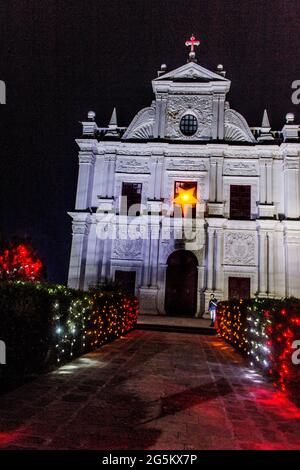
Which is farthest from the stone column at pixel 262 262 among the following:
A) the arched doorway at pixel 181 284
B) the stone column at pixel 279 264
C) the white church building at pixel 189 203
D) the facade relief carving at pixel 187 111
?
the facade relief carving at pixel 187 111

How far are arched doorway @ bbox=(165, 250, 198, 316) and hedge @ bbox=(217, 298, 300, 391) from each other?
33.8ft

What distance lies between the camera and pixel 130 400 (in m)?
4.60

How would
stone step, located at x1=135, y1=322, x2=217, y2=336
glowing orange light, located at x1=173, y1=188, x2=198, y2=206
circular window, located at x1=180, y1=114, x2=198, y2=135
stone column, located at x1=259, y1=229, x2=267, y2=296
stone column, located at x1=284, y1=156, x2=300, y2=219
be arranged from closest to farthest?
stone step, located at x1=135, y1=322, x2=217, y2=336 → stone column, located at x1=259, y1=229, x2=267, y2=296 → stone column, located at x1=284, y1=156, x2=300, y2=219 → glowing orange light, located at x1=173, y1=188, x2=198, y2=206 → circular window, located at x1=180, y1=114, x2=198, y2=135

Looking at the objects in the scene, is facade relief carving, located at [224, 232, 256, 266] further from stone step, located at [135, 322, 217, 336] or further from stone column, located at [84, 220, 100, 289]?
stone column, located at [84, 220, 100, 289]

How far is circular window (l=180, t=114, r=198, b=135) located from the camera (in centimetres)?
2191

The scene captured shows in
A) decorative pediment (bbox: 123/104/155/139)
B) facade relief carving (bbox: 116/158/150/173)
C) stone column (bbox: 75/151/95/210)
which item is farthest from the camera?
decorative pediment (bbox: 123/104/155/139)

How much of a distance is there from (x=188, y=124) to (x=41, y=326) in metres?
18.8

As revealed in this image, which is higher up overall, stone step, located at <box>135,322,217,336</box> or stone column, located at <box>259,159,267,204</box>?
stone column, located at <box>259,159,267,204</box>

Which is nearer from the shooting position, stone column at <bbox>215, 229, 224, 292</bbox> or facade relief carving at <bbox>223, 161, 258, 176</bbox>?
stone column at <bbox>215, 229, 224, 292</bbox>

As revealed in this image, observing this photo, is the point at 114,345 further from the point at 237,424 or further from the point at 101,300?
the point at 237,424

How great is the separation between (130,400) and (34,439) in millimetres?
1637

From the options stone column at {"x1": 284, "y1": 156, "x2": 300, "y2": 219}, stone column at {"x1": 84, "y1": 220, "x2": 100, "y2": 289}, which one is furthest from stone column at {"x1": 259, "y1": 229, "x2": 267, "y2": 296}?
stone column at {"x1": 84, "y1": 220, "x2": 100, "y2": 289}

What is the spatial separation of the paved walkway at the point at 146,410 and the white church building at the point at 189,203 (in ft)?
43.4

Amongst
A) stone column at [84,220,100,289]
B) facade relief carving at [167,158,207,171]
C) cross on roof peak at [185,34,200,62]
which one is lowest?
stone column at [84,220,100,289]
